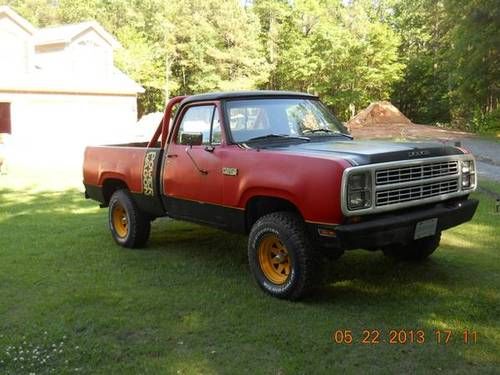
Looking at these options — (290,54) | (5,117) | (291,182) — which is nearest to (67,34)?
(5,117)

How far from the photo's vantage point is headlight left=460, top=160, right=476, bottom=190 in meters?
5.60

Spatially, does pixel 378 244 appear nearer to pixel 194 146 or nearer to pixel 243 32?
pixel 194 146

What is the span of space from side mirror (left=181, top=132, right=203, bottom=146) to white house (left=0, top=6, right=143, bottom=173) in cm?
1576

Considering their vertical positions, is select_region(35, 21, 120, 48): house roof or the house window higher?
select_region(35, 21, 120, 48): house roof

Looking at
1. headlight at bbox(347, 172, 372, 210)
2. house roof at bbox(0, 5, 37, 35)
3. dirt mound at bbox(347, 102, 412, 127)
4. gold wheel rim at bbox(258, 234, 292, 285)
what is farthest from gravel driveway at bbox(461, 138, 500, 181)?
house roof at bbox(0, 5, 37, 35)

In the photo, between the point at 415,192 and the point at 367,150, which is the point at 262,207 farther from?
the point at 415,192

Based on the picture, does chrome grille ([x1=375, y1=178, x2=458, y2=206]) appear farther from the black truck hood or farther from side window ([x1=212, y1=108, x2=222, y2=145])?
side window ([x1=212, y1=108, x2=222, y2=145])

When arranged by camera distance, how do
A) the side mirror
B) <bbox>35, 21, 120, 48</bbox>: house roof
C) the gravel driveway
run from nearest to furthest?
the side mirror, the gravel driveway, <bbox>35, 21, 120, 48</bbox>: house roof

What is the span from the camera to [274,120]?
604cm

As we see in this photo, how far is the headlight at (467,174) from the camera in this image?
560cm

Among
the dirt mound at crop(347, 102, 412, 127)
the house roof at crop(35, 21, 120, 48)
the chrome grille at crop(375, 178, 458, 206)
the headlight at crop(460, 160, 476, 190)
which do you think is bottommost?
the chrome grille at crop(375, 178, 458, 206)

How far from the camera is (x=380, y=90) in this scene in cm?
4550

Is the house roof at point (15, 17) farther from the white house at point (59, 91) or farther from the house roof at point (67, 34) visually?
the house roof at point (67, 34)

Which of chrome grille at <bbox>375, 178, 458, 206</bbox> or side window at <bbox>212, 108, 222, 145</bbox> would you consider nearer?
chrome grille at <bbox>375, 178, 458, 206</bbox>
